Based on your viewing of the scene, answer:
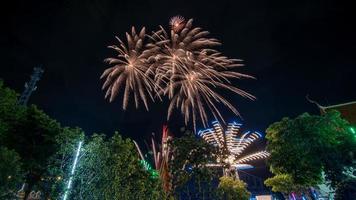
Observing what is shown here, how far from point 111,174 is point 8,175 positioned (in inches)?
218

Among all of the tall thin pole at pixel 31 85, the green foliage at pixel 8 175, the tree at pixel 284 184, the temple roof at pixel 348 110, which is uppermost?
the tall thin pole at pixel 31 85

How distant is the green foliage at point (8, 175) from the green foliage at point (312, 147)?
17695mm

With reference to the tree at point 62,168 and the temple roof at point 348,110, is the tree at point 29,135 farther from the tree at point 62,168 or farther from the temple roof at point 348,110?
the temple roof at point 348,110

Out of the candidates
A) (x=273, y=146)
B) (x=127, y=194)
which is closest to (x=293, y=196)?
(x=273, y=146)

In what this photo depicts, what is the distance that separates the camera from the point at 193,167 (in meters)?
15.0

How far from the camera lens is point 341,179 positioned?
16297 mm

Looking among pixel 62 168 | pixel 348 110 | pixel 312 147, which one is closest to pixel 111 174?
pixel 62 168

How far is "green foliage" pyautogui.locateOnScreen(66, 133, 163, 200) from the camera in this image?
1462cm

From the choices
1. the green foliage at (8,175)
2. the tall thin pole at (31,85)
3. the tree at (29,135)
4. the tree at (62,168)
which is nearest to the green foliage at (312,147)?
the tree at (62,168)

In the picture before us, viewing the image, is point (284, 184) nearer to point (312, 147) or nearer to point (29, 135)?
point (312, 147)

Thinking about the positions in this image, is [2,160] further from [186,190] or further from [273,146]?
[273,146]

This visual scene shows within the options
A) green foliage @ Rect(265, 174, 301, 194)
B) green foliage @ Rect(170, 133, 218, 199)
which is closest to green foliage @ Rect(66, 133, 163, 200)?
green foliage @ Rect(170, 133, 218, 199)

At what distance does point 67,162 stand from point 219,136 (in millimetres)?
23235

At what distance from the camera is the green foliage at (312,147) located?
1688cm
